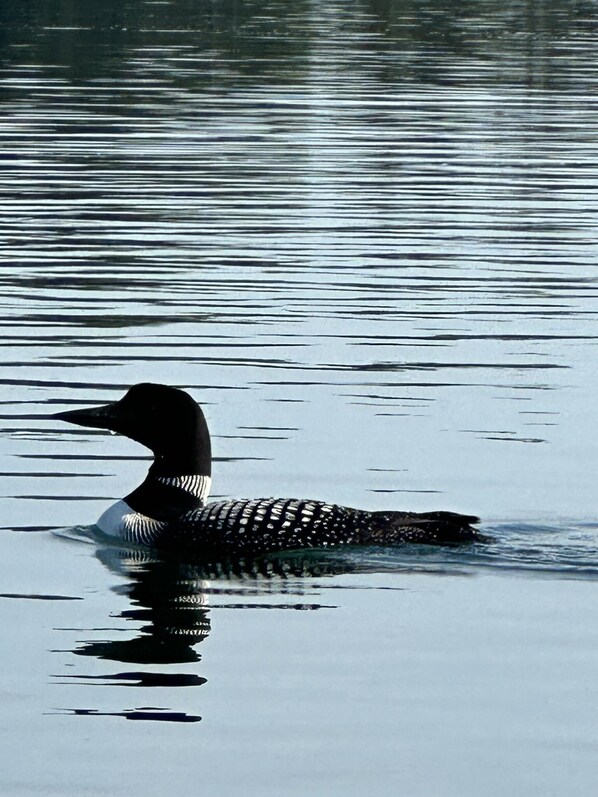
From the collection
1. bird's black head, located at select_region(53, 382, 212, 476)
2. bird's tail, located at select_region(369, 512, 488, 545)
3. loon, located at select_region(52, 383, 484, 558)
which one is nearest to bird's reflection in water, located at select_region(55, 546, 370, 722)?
loon, located at select_region(52, 383, 484, 558)

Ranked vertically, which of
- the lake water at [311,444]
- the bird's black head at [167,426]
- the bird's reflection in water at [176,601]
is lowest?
the bird's reflection in water at [176,601]

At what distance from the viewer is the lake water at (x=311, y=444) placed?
306 inches

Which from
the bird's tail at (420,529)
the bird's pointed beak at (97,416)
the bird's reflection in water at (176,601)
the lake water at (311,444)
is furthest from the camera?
the bird's pointed beak at (97,416)

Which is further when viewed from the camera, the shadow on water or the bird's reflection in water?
the shadow on water

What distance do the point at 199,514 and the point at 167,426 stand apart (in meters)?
0.60

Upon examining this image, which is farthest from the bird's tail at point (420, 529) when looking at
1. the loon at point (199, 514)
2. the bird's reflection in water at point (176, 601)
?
the bird's reflection in water at point (176, 601)

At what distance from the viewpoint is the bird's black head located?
424 inches

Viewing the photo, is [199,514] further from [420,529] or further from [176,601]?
[420,529]

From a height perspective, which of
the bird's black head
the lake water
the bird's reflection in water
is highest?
the bird's black head

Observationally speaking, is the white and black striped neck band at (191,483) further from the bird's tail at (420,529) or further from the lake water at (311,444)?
the bird's tail at (420,529)

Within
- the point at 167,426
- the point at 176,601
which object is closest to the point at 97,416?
the point at 167,426

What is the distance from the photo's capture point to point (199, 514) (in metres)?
10.5

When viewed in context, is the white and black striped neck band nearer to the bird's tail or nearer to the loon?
the loon

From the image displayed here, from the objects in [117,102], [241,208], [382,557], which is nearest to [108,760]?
[382,557]
